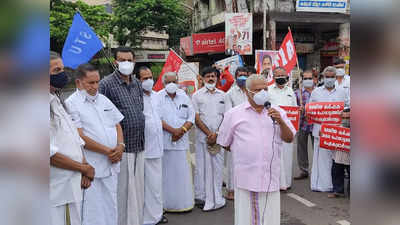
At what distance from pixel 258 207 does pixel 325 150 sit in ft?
8.77

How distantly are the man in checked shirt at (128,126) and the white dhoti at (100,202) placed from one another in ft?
1.65

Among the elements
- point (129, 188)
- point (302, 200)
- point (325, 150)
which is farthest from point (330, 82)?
point (129, 188)

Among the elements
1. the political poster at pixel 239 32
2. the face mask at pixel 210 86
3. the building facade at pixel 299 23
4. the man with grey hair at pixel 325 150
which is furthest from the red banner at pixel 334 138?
the building facade at pixel 299 23

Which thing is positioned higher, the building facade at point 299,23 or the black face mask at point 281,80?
the building facade at point 299,23

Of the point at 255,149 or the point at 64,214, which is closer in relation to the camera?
the point at 64,214

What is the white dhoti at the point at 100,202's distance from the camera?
321 centimetres

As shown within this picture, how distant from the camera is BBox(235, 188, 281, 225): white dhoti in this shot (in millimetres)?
3178

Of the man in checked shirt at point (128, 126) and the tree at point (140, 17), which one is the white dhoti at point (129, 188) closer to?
the man in checked shirt at point (128, 126)

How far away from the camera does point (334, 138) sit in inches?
195

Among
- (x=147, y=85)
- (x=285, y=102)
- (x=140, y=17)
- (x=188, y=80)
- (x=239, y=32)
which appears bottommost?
(x=285, y=102)

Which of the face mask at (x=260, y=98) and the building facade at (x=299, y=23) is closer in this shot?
the face mask at (x=260, y=98)

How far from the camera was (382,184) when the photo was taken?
2.37 ft

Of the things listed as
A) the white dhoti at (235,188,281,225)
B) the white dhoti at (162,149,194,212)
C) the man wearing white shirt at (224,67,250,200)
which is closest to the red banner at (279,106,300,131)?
the man wearing white shirt at (224,67,250,200)

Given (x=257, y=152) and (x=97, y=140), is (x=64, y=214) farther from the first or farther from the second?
(x=257, y=152)
